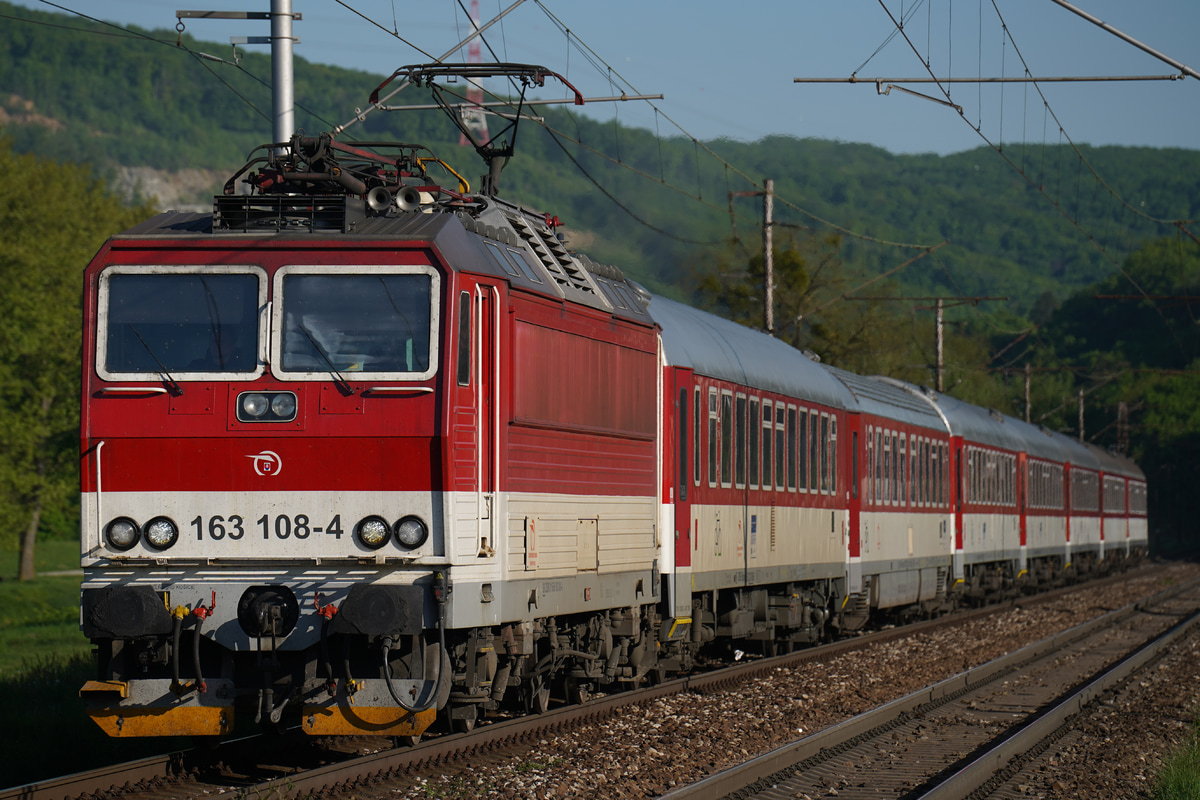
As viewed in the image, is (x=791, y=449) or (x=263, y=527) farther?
(x=791, y=449)

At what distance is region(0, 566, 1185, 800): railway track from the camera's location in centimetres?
854

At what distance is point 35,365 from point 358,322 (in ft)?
96.8

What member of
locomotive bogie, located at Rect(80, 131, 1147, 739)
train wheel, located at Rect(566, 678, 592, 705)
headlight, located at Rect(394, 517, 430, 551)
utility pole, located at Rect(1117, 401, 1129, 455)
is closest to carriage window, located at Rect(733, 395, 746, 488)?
train wheel, located at Rect(566, 678, 592, 705)

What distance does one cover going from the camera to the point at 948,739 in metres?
12.3

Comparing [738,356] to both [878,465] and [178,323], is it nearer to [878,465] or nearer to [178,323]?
[878,465]

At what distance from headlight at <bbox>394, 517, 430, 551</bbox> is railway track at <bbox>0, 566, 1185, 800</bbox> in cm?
144

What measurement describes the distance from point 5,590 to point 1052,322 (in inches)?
4266

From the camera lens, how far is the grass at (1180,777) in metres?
9.61

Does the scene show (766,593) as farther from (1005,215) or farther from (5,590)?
(1005,215)

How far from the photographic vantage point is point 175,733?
874 centimetres

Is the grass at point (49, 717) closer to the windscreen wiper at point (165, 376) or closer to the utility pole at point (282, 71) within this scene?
the windscreen wiper at point (165, 376)

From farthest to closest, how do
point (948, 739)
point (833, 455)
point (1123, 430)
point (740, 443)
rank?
point (1123, 430) → point (833, 455) → point (740, 443) → point (948, 739)

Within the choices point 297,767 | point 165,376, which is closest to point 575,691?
point 297,767

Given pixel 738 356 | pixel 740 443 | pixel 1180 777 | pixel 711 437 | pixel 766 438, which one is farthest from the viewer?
pixel 766 438
